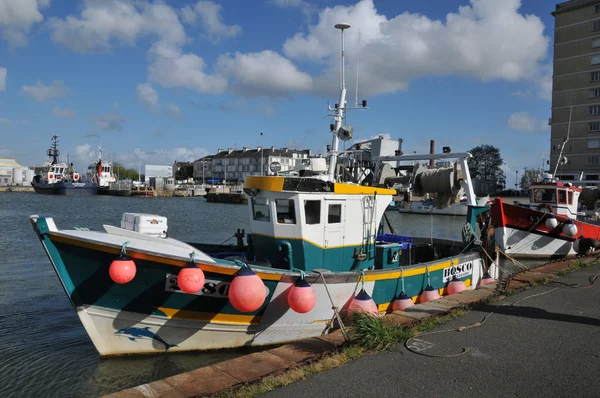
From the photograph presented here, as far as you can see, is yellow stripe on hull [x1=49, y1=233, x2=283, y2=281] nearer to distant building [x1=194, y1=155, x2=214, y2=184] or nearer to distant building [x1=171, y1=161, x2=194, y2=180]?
distant building [x1=194, y1=155, x2=214, y2=184]

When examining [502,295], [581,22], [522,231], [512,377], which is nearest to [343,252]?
[502,295]

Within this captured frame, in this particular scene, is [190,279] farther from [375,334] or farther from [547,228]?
[547,228]

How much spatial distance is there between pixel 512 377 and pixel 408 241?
6029 millimetres

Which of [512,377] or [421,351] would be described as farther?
[421,351]

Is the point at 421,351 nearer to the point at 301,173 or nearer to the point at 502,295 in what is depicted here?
the point at 502,295

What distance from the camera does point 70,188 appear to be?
81.4 meters

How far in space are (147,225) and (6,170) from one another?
14995 cm

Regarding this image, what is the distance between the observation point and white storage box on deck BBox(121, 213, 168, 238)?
859 cm

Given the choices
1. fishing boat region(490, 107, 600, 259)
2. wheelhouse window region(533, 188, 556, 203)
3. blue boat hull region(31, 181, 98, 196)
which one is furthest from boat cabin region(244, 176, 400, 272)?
blue boat hull region(31, 181, 98, 196)

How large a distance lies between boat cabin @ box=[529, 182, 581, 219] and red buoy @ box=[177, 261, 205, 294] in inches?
703

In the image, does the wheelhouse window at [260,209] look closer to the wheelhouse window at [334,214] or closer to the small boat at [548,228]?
the wheelhouse window at [334,214]

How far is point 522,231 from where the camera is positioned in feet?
63.3

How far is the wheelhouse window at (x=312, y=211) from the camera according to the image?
27.0 ft

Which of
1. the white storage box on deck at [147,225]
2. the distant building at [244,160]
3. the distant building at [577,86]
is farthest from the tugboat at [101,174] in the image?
the white storage box on deck at [147,225]
